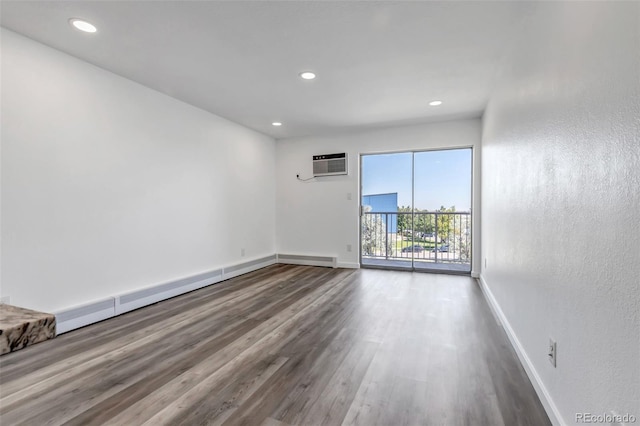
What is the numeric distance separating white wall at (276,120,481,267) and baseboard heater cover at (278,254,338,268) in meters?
0.08

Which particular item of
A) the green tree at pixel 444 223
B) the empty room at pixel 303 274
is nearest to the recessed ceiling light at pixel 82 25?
the empty room at pixel 303 274

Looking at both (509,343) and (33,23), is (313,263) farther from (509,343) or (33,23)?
(33,23)

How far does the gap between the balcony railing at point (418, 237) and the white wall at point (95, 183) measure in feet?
8.97

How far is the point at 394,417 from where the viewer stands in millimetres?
1470

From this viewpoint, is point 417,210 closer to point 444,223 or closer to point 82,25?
point 444,223

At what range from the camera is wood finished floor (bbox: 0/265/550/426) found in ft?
4.93

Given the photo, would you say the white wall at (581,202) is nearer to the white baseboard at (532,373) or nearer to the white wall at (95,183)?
the white baseboard at (532,373)

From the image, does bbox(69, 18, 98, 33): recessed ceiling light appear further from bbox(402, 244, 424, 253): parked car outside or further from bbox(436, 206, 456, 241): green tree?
bbox(402, 244, 424, 253): parked car outside

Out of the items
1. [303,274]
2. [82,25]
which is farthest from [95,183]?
[303,274]

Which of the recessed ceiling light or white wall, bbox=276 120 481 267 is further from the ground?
the recessed ceiling light

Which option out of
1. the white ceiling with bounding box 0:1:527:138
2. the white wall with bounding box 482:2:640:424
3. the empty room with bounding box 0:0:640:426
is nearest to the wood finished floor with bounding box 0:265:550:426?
the empty room with bounding box 0:0:640:426

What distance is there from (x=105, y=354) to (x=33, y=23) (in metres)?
2.46

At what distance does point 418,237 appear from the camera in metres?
5.18

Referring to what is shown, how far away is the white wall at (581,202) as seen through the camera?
88cm
